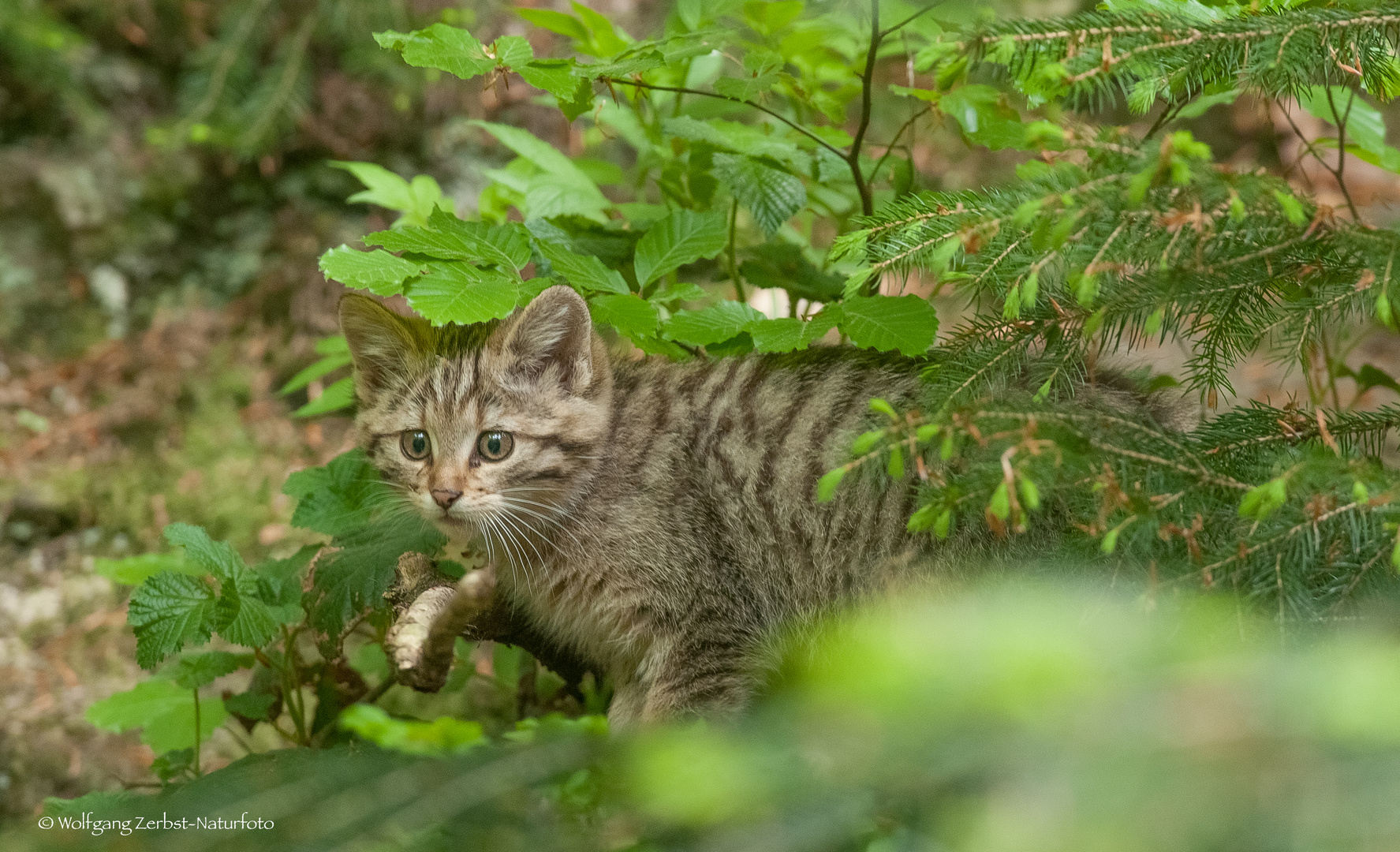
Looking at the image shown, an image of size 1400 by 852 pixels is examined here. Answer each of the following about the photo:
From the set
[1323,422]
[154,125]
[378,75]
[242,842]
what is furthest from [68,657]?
[1323,422]

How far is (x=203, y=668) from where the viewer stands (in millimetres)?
2555

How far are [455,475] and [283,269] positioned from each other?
11.2 ft

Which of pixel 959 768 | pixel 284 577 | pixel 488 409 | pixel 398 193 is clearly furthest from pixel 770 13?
pixel 959 768

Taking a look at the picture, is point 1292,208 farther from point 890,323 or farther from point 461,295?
point 461,295

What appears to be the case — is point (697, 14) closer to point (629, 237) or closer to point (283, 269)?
point (629, 237)

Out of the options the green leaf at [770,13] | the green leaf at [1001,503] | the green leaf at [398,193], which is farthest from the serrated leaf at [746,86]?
the green leaf at [1001,503]

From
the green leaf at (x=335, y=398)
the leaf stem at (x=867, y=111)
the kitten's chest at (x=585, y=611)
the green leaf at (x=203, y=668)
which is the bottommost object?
the green leaf at (x=203, y=668)

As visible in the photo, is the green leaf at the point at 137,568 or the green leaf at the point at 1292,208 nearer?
the green leaf at the point at 1292,208

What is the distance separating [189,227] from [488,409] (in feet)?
12.8

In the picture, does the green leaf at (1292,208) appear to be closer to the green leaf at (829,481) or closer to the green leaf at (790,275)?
the green leaf at (829,481)

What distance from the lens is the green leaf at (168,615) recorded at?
2262 millimetres

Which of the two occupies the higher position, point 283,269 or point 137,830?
point 137,830

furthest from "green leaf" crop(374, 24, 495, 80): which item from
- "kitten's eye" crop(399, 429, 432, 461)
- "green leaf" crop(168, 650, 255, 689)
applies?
"green leaf" crop(168, 650, 255, 689)

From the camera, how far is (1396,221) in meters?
1.58
